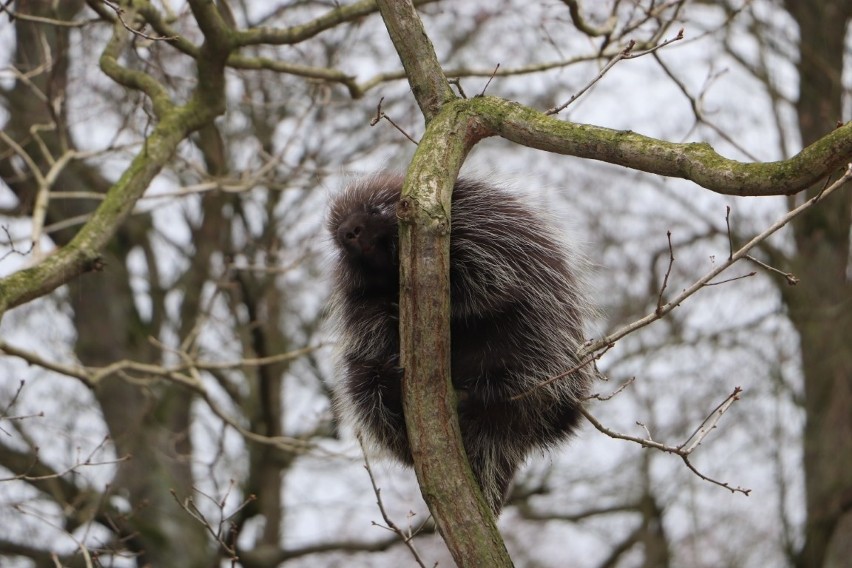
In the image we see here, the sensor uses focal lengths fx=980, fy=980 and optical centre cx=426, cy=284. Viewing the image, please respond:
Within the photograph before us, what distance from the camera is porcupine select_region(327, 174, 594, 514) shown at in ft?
13.4

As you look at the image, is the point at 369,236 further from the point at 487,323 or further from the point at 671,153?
the point at 671,153

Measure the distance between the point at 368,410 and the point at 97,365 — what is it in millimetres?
5733

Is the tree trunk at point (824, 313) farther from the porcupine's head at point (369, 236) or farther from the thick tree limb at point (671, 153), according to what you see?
the thick tree limb at point (671, 153)

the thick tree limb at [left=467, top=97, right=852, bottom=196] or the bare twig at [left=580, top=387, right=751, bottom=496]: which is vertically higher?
the thick tree limb at [left=467, top=97, right=852, bottom=196]

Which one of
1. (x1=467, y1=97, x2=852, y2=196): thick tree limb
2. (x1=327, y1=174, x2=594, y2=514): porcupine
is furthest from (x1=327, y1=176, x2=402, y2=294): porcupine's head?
(x1=467, y1=97, x2=852, y2=196): thick tree limb

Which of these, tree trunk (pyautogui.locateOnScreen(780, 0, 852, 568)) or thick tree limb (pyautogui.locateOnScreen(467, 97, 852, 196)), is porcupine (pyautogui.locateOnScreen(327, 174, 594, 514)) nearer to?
thick tree limb (pyautogui.locateOnScreen(467, 97, 852, 196))

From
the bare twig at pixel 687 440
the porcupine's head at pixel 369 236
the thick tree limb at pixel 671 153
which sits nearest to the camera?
the thick tree limb at pixel 671 153

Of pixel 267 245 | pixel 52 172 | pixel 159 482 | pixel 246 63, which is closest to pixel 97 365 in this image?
pixel 159 482

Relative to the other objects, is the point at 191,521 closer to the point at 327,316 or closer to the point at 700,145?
the point at 327,316

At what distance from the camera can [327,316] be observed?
5121 mm

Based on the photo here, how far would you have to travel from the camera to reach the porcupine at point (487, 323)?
407cm

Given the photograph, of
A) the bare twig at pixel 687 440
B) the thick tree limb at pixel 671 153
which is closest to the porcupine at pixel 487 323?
the bare twig at pixel 687 440

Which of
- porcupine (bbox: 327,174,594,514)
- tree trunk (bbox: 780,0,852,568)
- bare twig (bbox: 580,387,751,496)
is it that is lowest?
bare twig (bbox: 580,387,751,496)

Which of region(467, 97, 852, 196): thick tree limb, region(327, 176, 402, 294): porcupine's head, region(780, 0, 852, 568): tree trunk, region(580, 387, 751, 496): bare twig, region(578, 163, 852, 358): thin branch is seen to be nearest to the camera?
region(467, 97, 852, 196): thick tree limb
